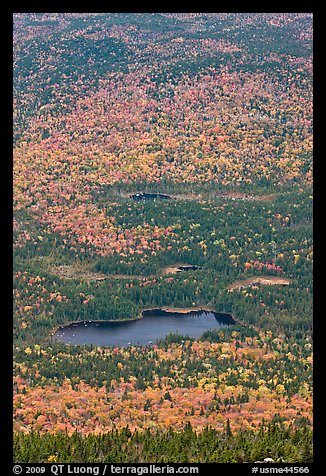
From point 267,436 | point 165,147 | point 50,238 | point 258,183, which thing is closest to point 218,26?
point 165,147

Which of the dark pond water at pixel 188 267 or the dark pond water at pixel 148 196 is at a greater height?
the dark pond water at pixel 148 196

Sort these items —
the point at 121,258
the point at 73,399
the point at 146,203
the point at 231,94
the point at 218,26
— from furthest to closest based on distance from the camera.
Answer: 1. the point at 218,26
2. the point at 231,94
3. the point at 146,203
4. the point at 121,258
5. the point at 73,399

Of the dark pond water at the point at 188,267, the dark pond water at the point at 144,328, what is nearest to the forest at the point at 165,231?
the dark pond water at the point at 188,267

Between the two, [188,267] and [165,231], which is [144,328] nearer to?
[188,267]

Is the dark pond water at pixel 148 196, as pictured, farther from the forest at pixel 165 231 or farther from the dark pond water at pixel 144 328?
the dark pond water at pixel 144 328

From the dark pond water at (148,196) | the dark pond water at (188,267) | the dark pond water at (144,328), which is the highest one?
the dark pond water at (148,196)

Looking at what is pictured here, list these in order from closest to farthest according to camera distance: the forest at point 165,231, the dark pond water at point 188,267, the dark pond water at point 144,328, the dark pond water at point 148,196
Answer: the forest at point 165,231 < the dark pond water at point 144,328 < the dark pond water at point 188,267 < the dark pond water at point 148,196

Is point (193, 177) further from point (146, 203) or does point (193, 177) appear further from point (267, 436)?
point (267, 436)
